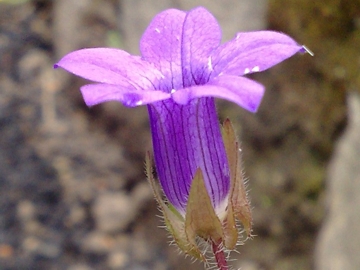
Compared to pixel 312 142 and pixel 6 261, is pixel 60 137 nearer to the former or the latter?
pixel 6 261

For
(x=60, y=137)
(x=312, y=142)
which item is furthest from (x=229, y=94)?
(x=60, y=137)

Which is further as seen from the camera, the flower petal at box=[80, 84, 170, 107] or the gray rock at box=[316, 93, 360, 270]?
the gray rock at box=[316, 93, 360, 270]

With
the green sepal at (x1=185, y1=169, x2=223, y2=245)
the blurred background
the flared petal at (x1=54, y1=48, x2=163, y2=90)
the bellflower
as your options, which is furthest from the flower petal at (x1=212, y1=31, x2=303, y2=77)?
the blurred background

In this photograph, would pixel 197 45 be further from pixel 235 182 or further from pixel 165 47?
pixel 235 182

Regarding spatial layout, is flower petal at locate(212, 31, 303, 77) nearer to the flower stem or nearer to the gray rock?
the flower stem

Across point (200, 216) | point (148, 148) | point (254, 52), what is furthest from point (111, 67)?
point (148, 148)

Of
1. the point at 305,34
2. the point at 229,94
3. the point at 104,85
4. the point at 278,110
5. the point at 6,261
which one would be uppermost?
the point at 305,34

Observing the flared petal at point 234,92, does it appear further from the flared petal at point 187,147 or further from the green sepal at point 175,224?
the green sepal at point 175,224
